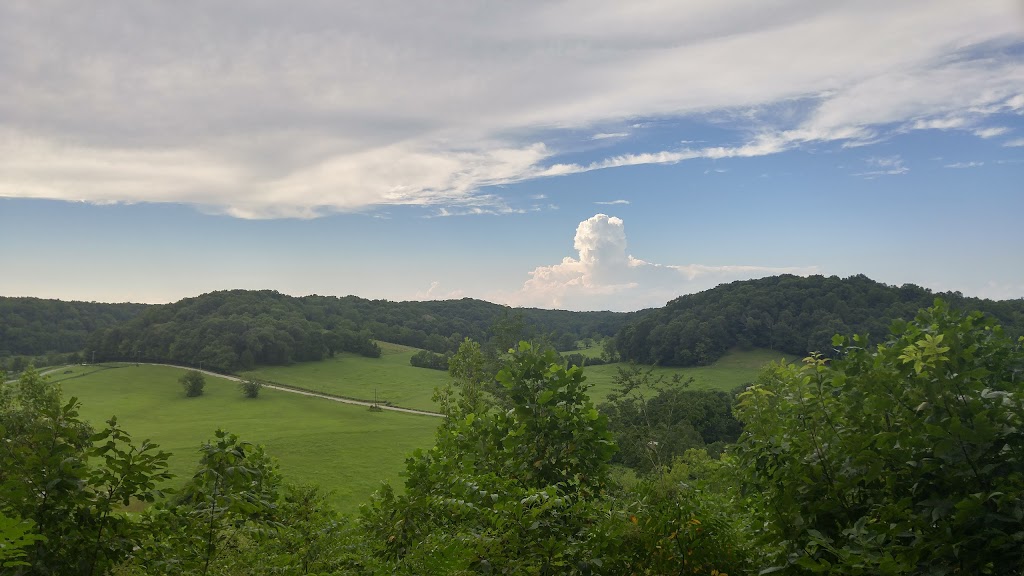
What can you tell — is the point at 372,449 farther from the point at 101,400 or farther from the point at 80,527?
the point at 80,527

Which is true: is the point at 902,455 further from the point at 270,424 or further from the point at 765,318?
the point at 765,318

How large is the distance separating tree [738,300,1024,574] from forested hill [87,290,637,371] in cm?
9588

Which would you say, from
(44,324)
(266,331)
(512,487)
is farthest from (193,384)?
(512,487)

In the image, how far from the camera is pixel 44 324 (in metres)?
142

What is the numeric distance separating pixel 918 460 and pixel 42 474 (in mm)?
6431

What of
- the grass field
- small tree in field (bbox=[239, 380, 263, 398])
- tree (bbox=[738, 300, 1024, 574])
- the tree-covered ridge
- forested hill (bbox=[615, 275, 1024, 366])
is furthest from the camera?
the tree-covered ridge

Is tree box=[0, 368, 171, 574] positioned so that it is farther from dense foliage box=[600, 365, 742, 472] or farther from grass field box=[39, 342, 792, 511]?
grass field box=[39, 342, 792, 511]

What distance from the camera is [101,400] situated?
90.1 m

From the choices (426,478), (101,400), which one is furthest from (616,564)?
(101,400)

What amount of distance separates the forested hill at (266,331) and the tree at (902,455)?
95884 mm

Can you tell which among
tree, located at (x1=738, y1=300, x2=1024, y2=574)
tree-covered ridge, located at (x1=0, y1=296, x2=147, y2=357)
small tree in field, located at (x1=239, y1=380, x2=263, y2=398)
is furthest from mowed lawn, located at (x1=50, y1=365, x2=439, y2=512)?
tree, located at (x1=738, y1=300, x2=1024, y2=574)

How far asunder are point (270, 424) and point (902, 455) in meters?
83.9

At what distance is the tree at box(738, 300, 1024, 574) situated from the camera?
3.28 meters

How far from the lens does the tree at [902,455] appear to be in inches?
129
